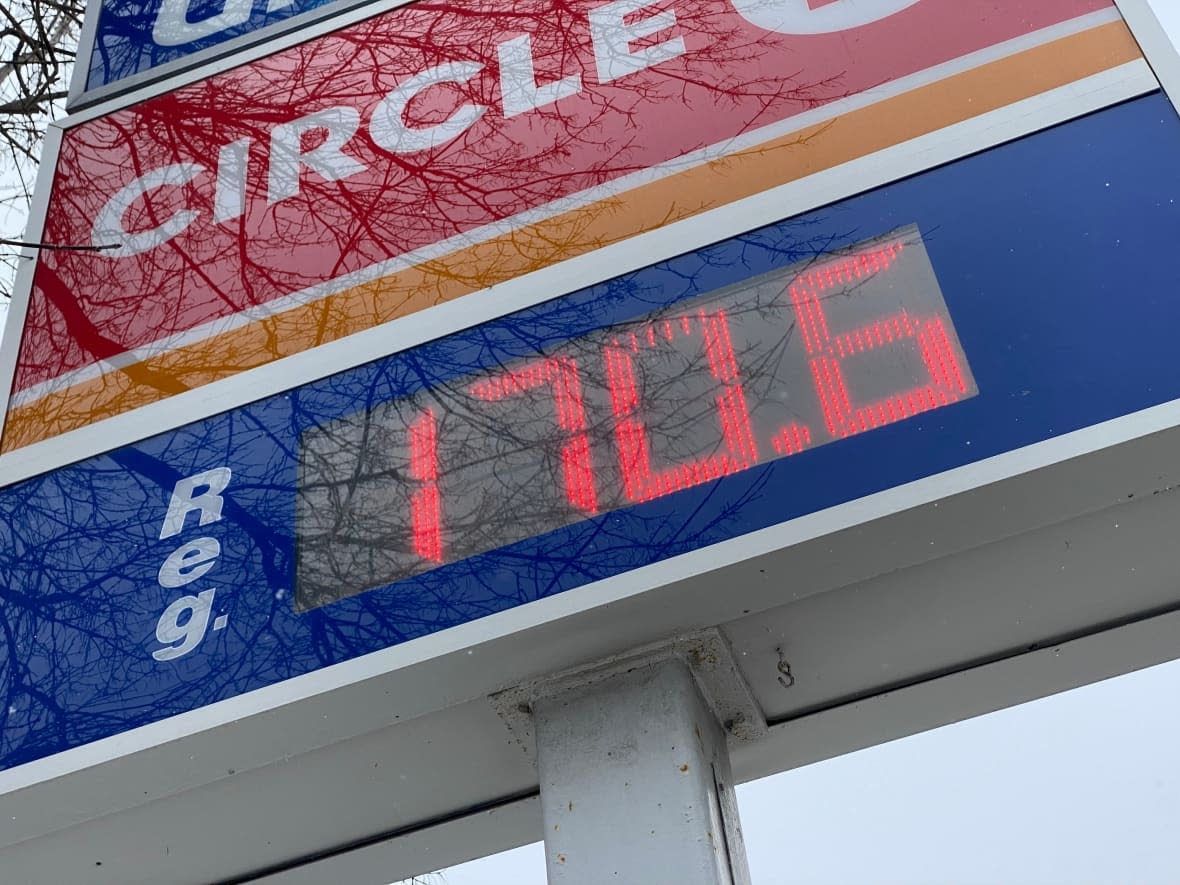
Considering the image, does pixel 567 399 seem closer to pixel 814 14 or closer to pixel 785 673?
pixel 785 673

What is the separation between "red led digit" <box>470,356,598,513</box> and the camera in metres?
2.28

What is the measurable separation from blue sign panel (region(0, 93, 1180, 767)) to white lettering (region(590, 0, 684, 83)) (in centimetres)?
69

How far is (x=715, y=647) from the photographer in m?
2.28

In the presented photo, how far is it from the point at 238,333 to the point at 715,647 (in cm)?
128

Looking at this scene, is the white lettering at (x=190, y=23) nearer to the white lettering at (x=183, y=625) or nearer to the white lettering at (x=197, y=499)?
the white lettering at (x=197, y=499)

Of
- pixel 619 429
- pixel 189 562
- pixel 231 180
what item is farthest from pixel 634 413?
pixel 231 180

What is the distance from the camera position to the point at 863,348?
2232 millimetres

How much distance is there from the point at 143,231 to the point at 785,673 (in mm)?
1895

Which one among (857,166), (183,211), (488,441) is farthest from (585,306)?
(183,211)

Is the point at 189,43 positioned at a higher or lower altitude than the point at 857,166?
higher

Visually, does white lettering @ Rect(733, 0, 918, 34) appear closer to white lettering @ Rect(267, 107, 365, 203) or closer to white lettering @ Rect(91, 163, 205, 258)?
white lettering @ Rect(267, 107, 365, 203)

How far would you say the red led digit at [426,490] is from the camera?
232cm

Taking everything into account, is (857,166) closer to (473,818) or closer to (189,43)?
(473,818)

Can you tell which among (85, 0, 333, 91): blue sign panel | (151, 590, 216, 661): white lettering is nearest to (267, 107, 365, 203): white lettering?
(85, 0, 333, 91): blue sign panel
